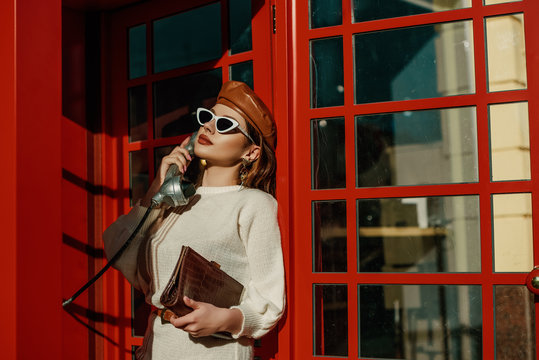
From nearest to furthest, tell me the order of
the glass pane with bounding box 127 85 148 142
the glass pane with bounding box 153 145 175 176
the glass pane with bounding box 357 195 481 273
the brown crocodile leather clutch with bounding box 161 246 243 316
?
the brown crocodile leather clutch with bounding box 161 246 243 316 → the glass pane with bounding box 357 195 481 273 → the glass pane with bounding box 153 145 175 176 → the glass pane with bounding box 127 85 148 142

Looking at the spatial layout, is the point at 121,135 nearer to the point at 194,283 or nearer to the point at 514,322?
the point at 194,283

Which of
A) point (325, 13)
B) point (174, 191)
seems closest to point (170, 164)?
point (174, 191)

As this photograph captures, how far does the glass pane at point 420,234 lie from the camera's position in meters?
2.33

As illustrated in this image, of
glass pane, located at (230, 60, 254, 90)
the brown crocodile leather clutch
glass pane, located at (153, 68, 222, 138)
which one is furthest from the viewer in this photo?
glass pane, located at (153, 68, 222, 138)

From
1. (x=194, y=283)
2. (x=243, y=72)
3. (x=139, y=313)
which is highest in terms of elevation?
(x=243, y=72)

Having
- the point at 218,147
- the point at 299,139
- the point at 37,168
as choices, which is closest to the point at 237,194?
the point at 218,147

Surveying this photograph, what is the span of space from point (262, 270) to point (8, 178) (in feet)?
3.28

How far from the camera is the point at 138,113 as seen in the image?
10.5ft

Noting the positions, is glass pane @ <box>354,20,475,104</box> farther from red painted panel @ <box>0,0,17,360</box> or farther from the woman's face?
red painted panel @ <box>0,0,17,360</box>

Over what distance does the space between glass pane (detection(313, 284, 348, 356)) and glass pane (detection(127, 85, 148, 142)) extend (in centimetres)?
131

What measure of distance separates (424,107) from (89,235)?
1.86 meters

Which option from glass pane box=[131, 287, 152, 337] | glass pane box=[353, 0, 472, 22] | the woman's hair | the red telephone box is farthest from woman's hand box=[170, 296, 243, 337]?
glass pane box=[353, 0, 472, 22]

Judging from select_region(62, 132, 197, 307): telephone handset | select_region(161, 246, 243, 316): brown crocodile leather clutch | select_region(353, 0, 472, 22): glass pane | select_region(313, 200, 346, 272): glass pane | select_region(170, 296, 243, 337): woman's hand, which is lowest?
select_region(170, 296, 243, 337): woman's hand

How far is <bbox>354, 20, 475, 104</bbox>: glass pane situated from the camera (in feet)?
7.86
